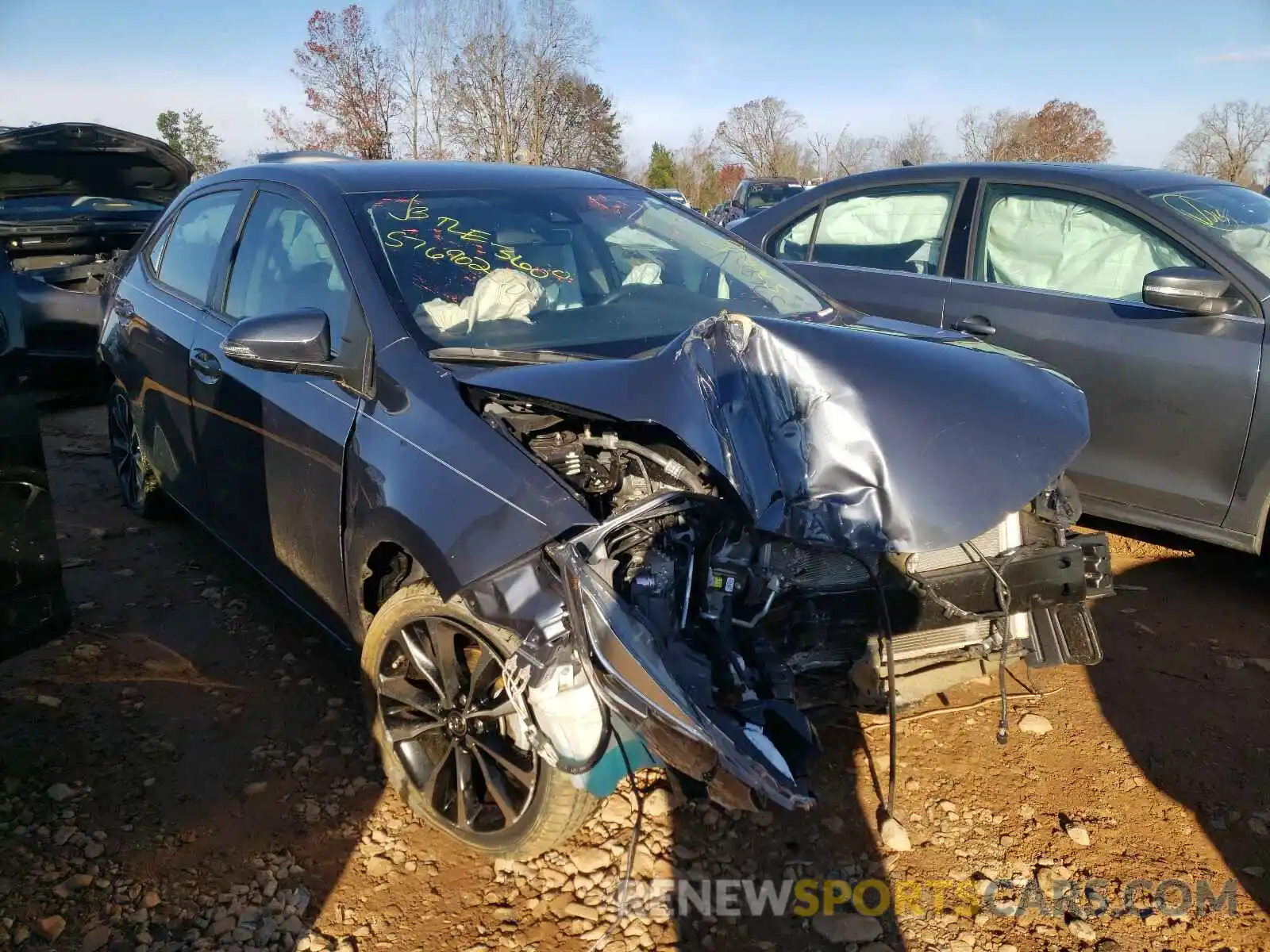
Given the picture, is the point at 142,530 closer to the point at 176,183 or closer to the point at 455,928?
the point at 455,928

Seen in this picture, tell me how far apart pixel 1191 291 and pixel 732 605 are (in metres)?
2.60

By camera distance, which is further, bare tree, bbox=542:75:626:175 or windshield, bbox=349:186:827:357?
bare tree, bbox=542:75:626:175

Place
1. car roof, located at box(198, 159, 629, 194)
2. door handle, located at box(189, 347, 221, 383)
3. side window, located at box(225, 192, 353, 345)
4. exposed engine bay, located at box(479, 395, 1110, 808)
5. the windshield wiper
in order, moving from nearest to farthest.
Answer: exposed engine bay, located at box(479, 395, 1110, 808) < the windshield wiper < side window, located at box(225, 192, 353, 345) < car roof, located at box(198, 159, 629, 194) < door handle, located at box(189, 347, 221, 383)

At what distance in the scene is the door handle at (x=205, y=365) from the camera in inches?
133

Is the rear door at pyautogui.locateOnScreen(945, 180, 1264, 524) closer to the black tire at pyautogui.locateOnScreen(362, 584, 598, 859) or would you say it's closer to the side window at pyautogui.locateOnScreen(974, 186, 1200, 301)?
the side window at pyautogui.locateOnScreen(974, 186, 1200, 301)

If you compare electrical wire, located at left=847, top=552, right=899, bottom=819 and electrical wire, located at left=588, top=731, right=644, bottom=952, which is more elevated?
electrical wire, located at left=847, top=552, right=899, bottom=819

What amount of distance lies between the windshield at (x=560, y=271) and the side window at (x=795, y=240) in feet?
5.78

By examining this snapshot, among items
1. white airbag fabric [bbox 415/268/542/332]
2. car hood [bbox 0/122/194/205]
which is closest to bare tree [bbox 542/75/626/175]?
car hood [bbox 0/122/194/205]

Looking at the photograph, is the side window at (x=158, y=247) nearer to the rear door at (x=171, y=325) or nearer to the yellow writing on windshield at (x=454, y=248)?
the rear door at (x=171, y=325)

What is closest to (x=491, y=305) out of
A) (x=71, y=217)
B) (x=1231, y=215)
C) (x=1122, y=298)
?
(x=1122, y=298)

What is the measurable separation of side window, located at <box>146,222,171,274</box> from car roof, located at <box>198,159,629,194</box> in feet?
2.06

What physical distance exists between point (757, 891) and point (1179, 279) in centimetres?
288

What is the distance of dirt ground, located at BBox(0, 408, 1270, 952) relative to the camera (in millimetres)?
2324

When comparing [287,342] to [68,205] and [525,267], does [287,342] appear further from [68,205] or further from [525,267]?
[68,205]
